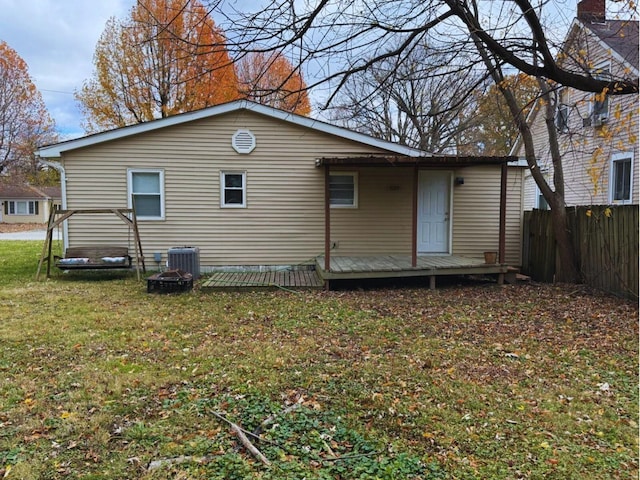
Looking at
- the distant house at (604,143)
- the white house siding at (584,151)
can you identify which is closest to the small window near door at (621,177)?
the distant house at (604,143)

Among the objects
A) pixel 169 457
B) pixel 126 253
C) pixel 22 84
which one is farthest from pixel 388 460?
pixel 22 84

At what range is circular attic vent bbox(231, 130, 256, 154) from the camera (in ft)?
31.5

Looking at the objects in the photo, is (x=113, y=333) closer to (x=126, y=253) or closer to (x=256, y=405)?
(x=256, y=405)

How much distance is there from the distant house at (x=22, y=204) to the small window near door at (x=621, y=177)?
124 ft

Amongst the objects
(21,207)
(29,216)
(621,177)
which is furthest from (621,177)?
(21,207)

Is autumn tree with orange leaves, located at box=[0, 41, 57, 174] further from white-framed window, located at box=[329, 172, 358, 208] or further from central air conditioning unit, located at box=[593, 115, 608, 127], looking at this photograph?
central air conditioning unit, located at box=[593, 115, 608, 127]

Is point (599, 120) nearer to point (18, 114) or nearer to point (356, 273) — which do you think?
point (356, 273)

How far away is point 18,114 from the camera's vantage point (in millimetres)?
29891

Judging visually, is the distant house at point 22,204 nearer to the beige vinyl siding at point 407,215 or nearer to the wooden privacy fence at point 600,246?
the beige vinyl siding at point 407,215

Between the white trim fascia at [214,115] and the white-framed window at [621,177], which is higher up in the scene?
the white trim fascia at [214,115]

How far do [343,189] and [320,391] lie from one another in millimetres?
6857

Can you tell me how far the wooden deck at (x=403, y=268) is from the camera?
802cm

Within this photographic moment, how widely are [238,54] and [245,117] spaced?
5227 millimetres

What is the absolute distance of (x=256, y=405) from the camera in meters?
3.33
